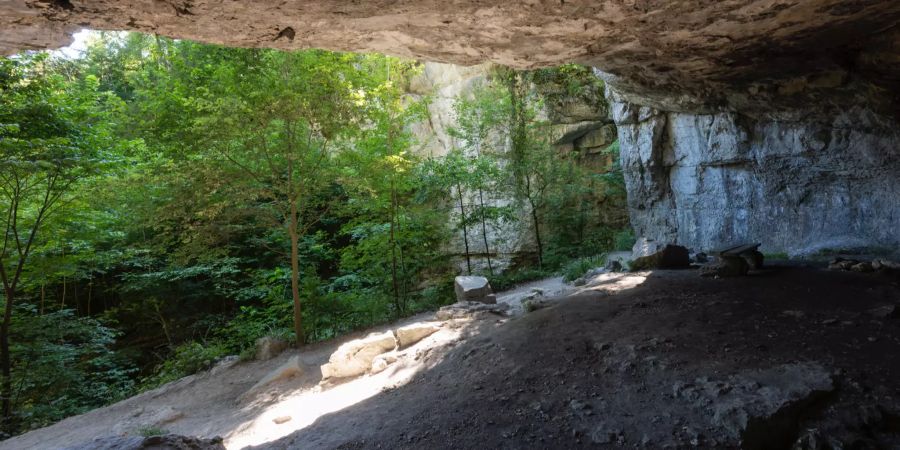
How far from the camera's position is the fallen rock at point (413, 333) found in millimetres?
6352

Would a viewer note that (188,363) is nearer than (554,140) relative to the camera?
Yes

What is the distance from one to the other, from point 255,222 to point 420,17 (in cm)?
578

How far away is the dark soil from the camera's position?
2926 mm

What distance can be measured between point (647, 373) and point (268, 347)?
7.03 m

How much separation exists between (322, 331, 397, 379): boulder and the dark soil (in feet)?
4.65

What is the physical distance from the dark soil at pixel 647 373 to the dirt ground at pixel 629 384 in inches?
0.6

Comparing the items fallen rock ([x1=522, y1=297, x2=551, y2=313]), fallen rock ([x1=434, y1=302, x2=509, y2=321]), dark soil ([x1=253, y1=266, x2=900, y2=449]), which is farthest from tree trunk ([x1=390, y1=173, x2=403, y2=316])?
dark soil ([x1=253, y1=266, x2=900, y2=449])

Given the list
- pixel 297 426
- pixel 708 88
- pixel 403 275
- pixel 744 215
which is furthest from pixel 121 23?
pixel 744 215

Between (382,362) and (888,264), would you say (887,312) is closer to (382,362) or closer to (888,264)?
(888,264)

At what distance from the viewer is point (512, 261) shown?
16.2 metres

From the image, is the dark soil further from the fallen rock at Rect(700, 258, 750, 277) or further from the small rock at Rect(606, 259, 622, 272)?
the small rock at Rect(606, 259, 622, 272)

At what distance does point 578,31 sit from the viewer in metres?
4.90

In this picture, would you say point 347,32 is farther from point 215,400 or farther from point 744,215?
point 744,215

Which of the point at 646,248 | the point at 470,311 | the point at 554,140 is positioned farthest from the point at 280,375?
the point at 554,140
